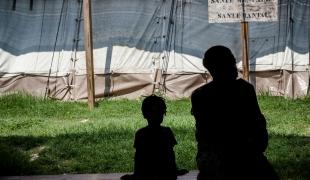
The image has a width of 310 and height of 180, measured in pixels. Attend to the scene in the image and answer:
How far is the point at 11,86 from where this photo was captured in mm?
12984

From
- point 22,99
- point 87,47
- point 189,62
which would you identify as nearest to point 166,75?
point 189,62

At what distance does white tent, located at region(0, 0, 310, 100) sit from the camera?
41.3ft

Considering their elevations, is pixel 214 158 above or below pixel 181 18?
below

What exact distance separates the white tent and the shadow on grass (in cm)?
466

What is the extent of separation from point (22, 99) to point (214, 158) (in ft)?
30.7

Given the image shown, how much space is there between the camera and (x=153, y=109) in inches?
140

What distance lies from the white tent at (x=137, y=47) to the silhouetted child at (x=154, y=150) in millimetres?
9138

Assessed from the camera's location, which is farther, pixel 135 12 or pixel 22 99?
pixel 135 12

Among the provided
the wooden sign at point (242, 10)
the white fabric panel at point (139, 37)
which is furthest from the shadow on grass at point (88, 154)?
the white fabric panel at point (139, 37)

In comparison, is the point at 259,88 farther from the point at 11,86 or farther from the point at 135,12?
the point at 11,86

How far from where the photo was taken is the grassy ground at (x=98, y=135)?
21.0 feet

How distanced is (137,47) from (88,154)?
6189 mm

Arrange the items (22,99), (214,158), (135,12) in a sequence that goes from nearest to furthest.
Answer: (214,158), (22,99), (135,12)

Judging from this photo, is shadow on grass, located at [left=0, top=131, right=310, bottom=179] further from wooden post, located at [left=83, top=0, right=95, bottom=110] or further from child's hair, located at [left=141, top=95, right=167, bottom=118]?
wooden post, located at [left=83, top=0, right=95, bottom=110]
